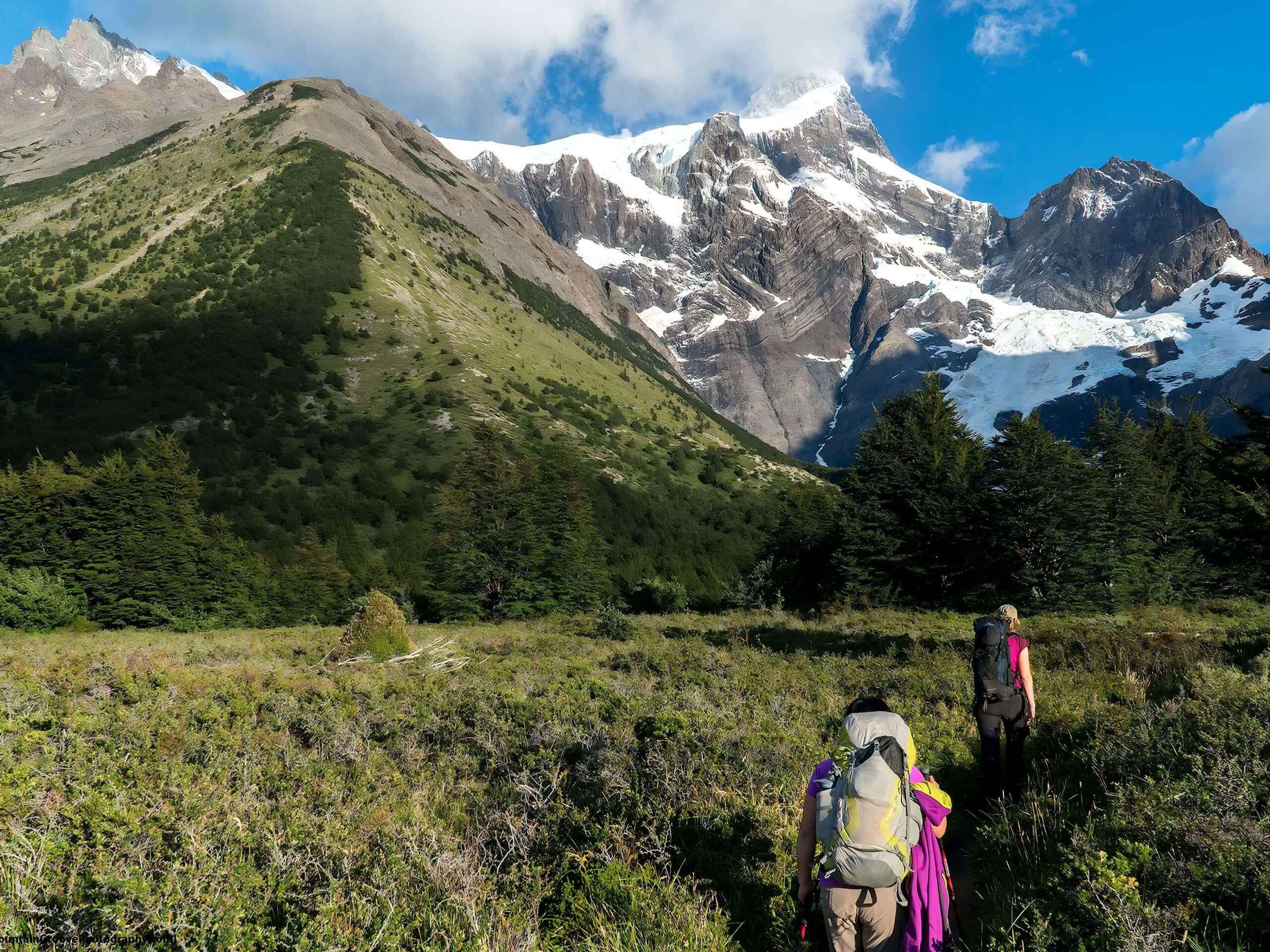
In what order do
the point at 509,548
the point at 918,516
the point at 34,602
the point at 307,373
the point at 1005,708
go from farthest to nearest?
the point at 307,373 → the point at 509,548 → the point at 918,516 → the point at 34,602 → the point at 1005,708

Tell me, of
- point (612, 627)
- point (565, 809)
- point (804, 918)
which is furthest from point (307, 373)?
point (804, 918)

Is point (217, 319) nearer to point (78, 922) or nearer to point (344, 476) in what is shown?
point (344, 476)

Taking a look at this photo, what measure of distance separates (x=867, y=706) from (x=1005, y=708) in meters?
3.97

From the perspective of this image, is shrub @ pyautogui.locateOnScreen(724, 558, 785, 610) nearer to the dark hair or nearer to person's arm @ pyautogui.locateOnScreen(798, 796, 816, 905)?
the dark hair

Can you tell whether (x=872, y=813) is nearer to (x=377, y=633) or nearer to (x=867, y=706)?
(x=867, y=706)

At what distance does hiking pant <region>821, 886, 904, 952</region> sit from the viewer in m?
3.74

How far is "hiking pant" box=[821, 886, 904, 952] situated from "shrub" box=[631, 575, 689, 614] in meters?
37.3

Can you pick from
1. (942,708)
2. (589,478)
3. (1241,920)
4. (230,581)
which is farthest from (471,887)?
(589,478)

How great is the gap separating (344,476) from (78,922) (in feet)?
190

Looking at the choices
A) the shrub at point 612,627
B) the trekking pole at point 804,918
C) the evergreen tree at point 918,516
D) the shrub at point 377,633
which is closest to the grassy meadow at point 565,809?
the trekking pole at point 804,918

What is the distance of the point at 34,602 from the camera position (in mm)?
25375

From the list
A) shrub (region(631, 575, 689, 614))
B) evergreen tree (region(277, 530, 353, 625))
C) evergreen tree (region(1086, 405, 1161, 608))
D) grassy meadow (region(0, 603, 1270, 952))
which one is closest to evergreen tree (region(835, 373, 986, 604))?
evergreen tree (region(1086, 405, 1161, 608))

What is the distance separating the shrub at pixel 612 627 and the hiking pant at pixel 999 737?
605 inches

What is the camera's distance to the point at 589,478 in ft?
→ 226
